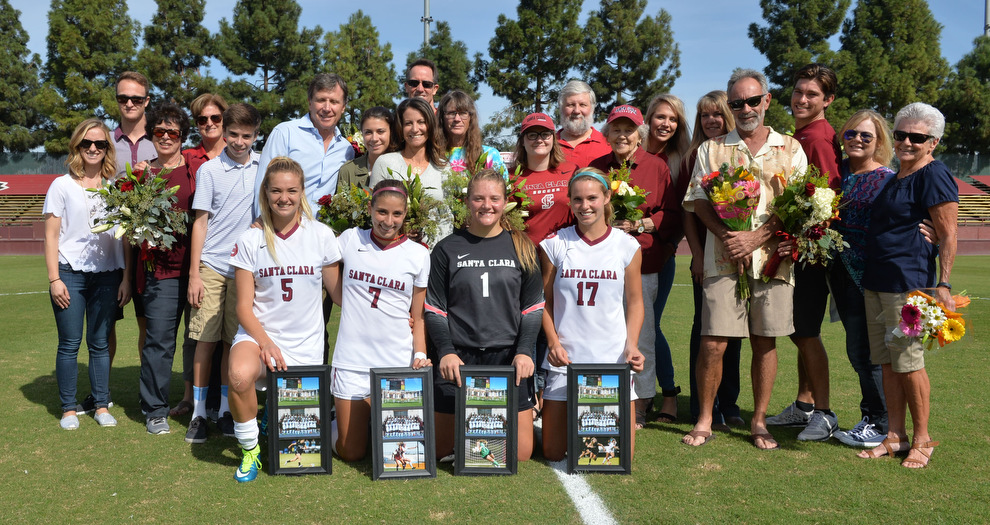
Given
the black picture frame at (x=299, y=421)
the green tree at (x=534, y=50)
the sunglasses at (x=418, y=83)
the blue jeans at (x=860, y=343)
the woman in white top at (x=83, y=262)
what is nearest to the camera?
the black picture frame at (x=299, y=421)

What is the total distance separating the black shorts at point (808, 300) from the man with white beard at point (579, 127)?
1.73 metres

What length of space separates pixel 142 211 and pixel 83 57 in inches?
1645

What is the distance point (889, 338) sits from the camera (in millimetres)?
4402

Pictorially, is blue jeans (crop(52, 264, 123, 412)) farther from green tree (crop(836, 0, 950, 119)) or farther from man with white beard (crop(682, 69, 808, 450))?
green tree (crop(836, 0, 950, 119))

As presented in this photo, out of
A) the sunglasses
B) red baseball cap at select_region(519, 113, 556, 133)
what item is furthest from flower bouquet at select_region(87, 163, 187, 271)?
red baseball cap at select_region(519, 113, 556, 133)

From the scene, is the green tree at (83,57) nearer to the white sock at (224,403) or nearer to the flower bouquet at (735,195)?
the white sock at (224,403)

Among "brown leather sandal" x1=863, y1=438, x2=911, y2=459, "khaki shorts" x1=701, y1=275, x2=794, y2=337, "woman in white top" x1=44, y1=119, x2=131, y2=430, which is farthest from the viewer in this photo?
"woman in white top" x1=44, y1=119, x2=131, y2=430

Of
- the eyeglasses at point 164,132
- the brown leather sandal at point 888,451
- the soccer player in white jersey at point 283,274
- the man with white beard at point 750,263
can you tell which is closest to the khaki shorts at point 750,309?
the man with white beard at point 750,263

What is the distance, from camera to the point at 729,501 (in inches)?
149

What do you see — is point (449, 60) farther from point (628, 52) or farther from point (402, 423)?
point (402, 423)

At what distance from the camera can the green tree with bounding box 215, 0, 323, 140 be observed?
3950cm

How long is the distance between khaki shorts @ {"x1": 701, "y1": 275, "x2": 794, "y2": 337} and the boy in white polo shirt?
3383 mm

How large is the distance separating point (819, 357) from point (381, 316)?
3.05m

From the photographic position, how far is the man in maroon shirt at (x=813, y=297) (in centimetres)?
491
